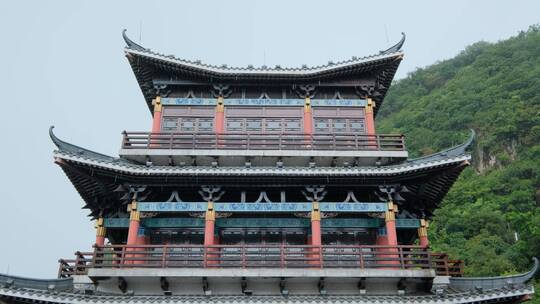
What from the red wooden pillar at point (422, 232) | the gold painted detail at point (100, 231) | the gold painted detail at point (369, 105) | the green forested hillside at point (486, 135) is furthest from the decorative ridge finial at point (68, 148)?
the green forested hillside at point (486, 135)

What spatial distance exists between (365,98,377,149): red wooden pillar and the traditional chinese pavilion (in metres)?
0.06

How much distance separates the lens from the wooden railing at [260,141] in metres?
18.0

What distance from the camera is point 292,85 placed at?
20.2 m

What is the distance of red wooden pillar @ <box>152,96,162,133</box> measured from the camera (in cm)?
1938

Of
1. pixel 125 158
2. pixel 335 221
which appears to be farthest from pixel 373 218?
pixel 125 158

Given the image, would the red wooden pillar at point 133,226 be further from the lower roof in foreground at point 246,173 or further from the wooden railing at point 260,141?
the wooden railing at point 260,141

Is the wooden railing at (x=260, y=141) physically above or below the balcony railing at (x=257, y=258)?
above

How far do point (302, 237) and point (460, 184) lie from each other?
33.6 metres

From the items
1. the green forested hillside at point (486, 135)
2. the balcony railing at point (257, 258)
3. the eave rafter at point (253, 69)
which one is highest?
the green forested hillside at point (486, 135)

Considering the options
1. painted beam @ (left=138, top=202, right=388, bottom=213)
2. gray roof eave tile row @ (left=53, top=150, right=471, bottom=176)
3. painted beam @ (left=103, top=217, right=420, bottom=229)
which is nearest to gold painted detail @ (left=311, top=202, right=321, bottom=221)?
painted beam @ (left=138, top=202, right=388, bottom=213)

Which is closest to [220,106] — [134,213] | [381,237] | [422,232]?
[134,213]

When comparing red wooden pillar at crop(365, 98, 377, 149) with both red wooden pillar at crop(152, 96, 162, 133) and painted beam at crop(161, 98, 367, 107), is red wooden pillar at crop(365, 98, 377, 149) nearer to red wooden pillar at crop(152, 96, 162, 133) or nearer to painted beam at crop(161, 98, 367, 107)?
painted beam at crop(161, 98, 367, 107)

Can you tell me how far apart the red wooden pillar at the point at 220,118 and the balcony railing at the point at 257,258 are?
4.48 m

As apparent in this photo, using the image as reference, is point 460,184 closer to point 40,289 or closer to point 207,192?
point 207,192
